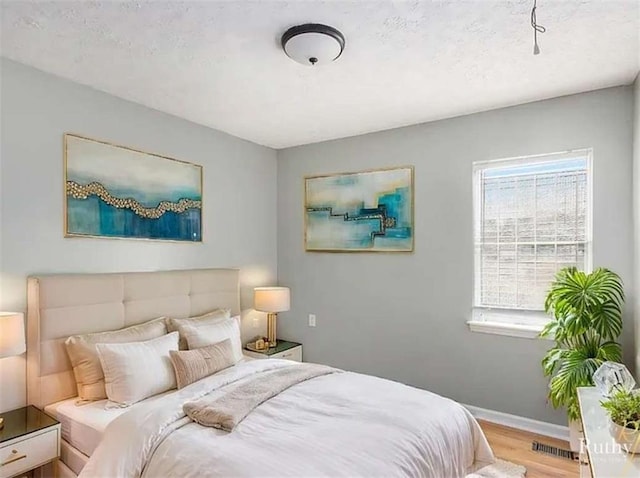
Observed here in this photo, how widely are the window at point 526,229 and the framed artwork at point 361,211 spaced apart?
25.1 inches

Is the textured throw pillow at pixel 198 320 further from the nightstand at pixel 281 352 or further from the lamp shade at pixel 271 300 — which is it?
the nightstand at pixel 281 352

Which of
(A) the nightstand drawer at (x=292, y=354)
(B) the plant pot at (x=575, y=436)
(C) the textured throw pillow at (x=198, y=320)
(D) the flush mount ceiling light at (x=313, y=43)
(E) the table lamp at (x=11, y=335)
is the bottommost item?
(B) the plant pot at (x=575, y=436)

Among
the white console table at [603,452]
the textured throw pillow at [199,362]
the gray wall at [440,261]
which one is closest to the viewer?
the white console table at [603,452]

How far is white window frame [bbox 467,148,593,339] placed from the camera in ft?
9.91


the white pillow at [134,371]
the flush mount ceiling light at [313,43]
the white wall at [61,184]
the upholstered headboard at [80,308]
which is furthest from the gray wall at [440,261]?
the white pillow at [134,371]

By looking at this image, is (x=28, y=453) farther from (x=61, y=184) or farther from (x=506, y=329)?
(x=506, y=329)

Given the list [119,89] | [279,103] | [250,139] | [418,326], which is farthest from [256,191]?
[418,326]

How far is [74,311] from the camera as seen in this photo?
2.64 metres

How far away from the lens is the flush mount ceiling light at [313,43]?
6.90ft

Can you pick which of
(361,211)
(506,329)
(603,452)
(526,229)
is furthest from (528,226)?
(603,452)

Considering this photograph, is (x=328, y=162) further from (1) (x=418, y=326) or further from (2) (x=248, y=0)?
(2) (x=248, y=0)

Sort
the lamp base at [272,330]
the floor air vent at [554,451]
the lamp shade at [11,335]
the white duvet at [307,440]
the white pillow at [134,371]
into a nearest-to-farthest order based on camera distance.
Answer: the white duvet at [307,440]
the lamp shade at [11,335]
the white pillow at [134,371]
the floor air vent at [554,451]
the lamp base at [272,330]

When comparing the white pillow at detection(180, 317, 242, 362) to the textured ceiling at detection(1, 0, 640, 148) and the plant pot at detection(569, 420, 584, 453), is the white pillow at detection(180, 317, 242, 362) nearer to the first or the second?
the textured ceiling at detection(1, 0, 640, 148)

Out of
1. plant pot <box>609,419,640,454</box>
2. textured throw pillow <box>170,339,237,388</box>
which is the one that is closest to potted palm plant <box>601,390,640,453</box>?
plant pot <box>609,419,640,454</box>
